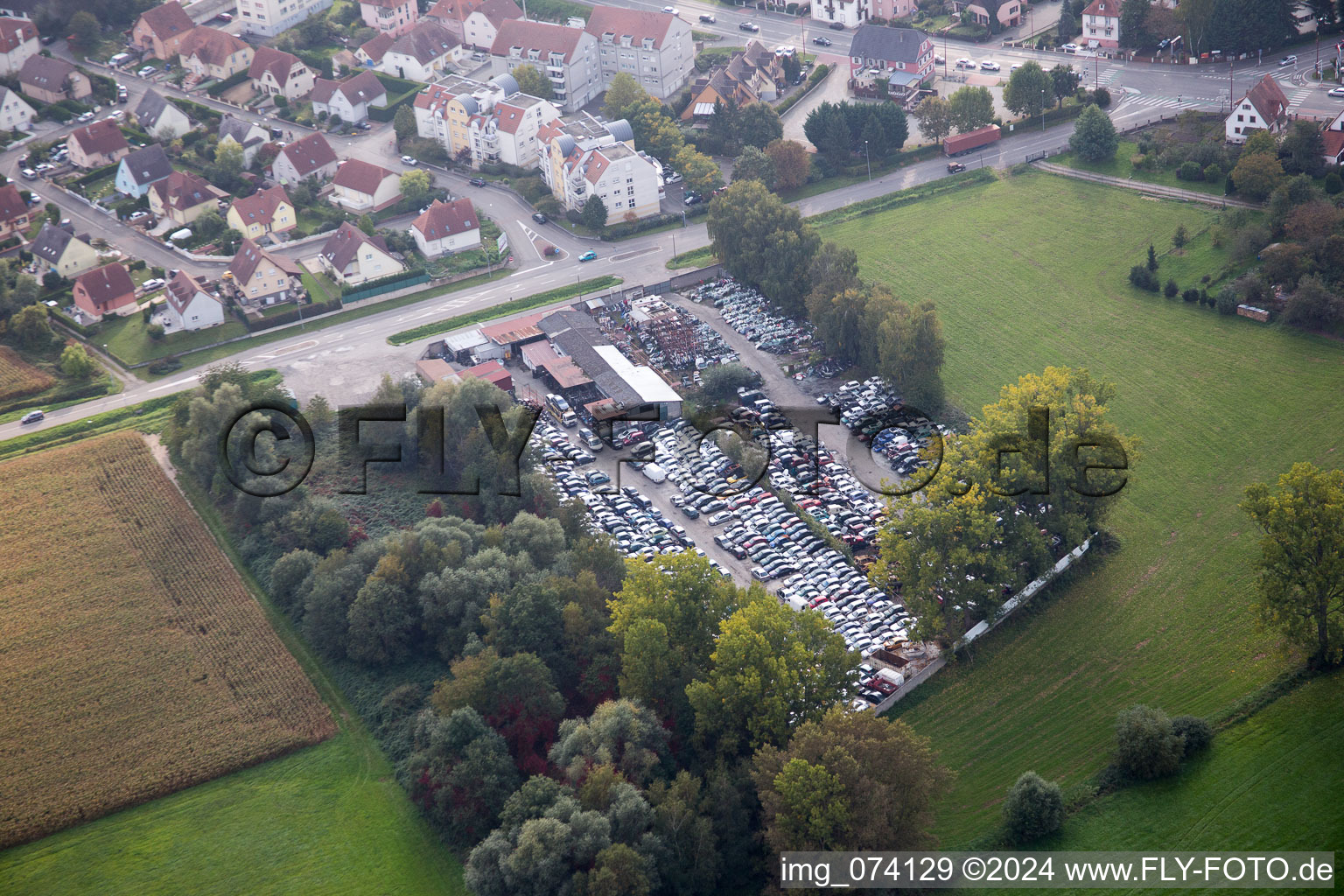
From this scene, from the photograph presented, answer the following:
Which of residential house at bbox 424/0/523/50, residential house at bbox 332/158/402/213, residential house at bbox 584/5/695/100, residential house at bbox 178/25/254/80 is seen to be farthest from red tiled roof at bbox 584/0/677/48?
residential house at bbox 178/25/254/80

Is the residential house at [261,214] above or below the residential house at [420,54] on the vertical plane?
below

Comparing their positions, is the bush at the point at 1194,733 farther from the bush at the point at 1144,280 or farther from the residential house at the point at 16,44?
the residential house at the point at 16,44

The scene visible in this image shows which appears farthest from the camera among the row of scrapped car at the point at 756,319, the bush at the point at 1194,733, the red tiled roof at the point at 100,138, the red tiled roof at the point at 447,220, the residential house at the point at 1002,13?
the residential house at the point at 1002,13

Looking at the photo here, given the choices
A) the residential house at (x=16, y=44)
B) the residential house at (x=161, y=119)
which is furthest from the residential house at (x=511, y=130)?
the residential house at (x=16, y=44)

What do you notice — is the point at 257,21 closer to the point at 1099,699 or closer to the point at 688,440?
the point at 688,440

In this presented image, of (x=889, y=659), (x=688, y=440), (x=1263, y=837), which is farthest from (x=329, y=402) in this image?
(x=1263, y=837)

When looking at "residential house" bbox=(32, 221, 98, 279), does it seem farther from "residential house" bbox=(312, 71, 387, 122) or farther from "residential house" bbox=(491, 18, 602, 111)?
"residential house" bbox=(491, 18, 602, 111)

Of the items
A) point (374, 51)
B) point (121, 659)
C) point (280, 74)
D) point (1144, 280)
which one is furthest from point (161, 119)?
point (1144, 280)
